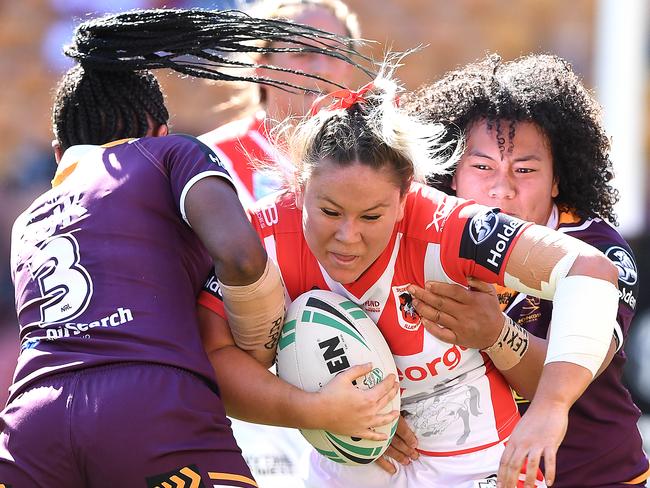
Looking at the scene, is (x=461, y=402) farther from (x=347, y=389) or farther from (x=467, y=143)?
(x=467, y=143)

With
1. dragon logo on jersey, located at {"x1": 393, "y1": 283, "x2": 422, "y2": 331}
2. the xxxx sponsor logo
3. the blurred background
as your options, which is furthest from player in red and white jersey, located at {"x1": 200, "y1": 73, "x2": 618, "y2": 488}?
the blurred background

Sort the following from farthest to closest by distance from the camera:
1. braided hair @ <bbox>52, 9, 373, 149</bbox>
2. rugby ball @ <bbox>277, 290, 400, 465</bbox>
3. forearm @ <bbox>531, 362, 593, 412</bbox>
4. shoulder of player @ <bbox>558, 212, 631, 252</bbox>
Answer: shoulder of player @ <bbox>558, 212, 631, 252</bbox> → braided hair @ <bbox>52, 9, 373, 149</bbox> → rugby ball @ <bbox>277, 290, 400, 465</bbox> → forearm @ <bbox>531, 362, 593, 412</bbox>

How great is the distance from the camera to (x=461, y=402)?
3.45 metres

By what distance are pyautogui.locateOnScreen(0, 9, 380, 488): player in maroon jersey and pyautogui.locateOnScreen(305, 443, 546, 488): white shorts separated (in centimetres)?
51

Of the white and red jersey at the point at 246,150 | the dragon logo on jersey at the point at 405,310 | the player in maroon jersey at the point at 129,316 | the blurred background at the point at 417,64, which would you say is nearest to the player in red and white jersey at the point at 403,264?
the dragon logo on jersey at the point at 405,310

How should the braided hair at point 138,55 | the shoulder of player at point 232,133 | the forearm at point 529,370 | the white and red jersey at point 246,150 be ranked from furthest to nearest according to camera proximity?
the shoulder of player at point 232,133 → the white and red jersey at point 246,150 → the braided hair at point 138,55 → the forearm at point 529,370

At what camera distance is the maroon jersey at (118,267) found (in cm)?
312

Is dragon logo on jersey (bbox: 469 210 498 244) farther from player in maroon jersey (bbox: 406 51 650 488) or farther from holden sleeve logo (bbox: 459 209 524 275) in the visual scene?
player in maroon jersey (bbox: 406 51 650 488)

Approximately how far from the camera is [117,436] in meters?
2.96

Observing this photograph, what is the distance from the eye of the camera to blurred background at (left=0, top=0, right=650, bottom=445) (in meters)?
7.79

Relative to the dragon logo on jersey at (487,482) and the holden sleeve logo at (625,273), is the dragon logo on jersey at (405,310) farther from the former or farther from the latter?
the holden sleeve logo at (625,273)

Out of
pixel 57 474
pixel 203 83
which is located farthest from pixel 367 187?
pixel 203 83

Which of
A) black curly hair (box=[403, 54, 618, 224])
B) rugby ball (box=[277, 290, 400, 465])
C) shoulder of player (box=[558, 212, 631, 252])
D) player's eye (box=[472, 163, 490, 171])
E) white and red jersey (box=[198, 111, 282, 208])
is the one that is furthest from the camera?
white and red jersey (box=[198, 111, 282, 208])

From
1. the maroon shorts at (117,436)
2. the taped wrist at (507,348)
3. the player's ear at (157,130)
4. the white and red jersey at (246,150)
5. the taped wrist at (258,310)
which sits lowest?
the maroon shorts at (117,436)
